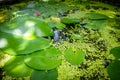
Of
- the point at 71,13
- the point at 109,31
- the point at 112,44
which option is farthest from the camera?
the point at 71,13

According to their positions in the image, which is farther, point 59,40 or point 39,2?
point 39,2

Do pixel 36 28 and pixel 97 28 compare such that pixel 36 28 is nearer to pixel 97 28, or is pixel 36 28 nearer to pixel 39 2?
pixel 97 28

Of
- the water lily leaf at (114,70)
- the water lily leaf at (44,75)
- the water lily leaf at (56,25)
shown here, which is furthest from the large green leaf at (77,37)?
the water lily leaf at (44,75)

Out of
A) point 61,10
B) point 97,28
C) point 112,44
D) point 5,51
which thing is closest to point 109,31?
point 97,28

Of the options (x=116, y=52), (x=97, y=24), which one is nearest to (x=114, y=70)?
(x=116, y=52)

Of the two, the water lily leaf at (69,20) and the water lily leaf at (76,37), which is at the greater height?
the water lily leaf at (69,20)

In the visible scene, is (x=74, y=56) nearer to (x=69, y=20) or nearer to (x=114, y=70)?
(x=114, y=70)

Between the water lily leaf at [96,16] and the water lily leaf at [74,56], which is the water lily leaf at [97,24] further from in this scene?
the water lily leaf at [74,56]

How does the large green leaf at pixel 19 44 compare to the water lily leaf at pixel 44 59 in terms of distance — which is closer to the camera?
the water lily leaf at pixel 44 59

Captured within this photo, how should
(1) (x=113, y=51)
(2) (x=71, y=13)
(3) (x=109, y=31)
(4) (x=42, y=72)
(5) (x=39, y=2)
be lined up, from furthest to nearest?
1. (5) (x=39, y=2)
2. (2) (x=71, y=13)
3. (3) (x=109, y=31)
4. (1) (x=113, y=51)
5. (4) (x=42, y=72)
